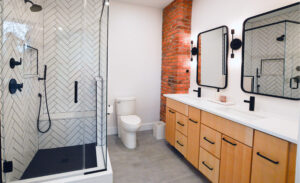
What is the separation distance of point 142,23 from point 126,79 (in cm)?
120

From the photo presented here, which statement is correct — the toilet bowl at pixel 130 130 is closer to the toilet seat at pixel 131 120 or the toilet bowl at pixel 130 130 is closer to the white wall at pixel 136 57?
the toilet seat at pixel 131 120

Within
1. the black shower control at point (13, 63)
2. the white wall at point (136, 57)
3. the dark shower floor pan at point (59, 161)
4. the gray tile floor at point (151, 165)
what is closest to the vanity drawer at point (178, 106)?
the gray tile floor at point (151, 165)

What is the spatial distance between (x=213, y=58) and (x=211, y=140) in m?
1.35

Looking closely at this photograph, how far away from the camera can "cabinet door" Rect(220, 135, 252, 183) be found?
59.7 inches

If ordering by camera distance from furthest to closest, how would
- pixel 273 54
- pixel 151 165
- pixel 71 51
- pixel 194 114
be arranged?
pixel 71 51, pixel 151 165, pixel 194 114, pixel 273 54

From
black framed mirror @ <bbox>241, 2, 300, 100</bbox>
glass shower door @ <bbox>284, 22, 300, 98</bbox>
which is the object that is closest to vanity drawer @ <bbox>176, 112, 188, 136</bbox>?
black framed mirror @ <bbox>241, 2, 300, 100</bbox>

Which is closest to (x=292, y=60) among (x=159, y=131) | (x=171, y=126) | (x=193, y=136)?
(x=193, y=136)

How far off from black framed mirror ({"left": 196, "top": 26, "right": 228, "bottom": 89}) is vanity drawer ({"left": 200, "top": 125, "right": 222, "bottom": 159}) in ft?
2.71

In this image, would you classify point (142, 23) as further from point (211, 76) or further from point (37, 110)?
point (37, 110)

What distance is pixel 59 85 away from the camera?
2.72 metres

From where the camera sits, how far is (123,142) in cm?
314

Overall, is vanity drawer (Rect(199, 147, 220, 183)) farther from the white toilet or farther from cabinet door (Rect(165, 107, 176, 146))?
the white toilet

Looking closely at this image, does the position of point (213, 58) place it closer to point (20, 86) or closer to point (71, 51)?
point (71, 51)

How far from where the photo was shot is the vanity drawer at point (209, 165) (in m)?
1.85
